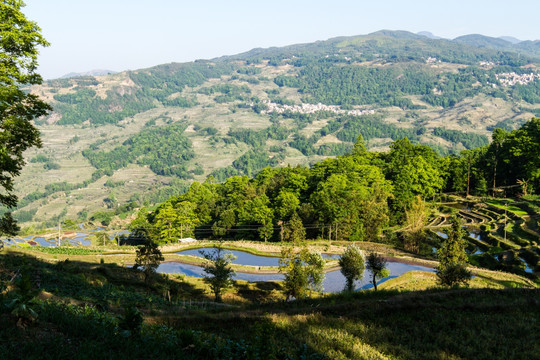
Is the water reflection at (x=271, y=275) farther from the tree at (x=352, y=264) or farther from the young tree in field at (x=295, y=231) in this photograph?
the young tree in field at (x=295, y=231)

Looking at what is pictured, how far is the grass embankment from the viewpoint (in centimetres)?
912

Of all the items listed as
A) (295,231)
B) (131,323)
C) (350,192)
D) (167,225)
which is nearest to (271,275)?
(295,231)

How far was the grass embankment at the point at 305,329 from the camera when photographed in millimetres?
9125

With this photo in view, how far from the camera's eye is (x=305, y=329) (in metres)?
13.9

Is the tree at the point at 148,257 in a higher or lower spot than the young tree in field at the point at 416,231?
higher

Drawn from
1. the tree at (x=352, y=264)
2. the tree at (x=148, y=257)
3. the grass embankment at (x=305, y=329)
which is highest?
the grass embankment at (x=305, y=329)

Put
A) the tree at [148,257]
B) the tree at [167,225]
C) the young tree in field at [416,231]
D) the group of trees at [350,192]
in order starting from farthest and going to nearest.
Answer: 1. the tree at [167,225]
2. the group of trees at [350,192]
3. the young tree in field at [416,231]
4. the tree at [148,257]

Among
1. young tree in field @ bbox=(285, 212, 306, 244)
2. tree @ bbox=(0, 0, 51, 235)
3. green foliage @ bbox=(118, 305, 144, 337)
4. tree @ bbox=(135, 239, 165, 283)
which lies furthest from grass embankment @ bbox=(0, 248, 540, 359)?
young tree in field @ bbox=(285, 212, 306, 244)

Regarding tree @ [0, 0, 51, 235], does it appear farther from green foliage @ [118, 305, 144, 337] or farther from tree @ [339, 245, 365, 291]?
tree @ [339, 245, 365, 291]

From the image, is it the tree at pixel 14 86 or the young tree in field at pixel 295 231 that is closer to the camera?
the tree at pixel 14 86

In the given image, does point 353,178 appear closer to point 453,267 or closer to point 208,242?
point 208,242

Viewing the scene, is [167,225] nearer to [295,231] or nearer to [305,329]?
[295,231]

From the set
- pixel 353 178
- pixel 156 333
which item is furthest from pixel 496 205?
pixel 156 333

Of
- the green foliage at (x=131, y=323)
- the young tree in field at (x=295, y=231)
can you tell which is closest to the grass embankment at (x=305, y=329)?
the green foliage at (x=131, y=323)
